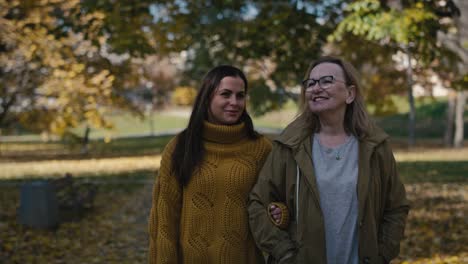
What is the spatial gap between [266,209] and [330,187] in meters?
0.34

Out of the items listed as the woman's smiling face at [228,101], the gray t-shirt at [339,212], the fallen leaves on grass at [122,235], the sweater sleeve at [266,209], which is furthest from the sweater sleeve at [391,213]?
the fallen leaves on grass at [122,235]

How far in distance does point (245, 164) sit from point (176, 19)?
271 inches

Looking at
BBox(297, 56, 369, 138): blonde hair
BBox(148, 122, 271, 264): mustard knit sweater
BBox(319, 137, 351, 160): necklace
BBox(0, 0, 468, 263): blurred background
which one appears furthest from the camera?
BBox(0, 0, 468, 263): blurred background

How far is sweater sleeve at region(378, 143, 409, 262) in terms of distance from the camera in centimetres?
271

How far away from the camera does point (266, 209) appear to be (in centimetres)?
279

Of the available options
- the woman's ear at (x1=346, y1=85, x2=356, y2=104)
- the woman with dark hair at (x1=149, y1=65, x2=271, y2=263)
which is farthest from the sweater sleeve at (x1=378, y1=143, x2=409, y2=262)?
the woman with dark hair at (x1=149, y1=65, x2=271, y2=263)

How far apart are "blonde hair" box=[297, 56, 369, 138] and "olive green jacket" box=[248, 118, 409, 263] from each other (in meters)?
0.06

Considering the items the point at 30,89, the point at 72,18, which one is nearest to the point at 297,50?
the point at 72,18

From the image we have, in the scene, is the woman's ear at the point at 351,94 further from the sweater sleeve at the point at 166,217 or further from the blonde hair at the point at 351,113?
the sweater sleeve at the point at 166,217

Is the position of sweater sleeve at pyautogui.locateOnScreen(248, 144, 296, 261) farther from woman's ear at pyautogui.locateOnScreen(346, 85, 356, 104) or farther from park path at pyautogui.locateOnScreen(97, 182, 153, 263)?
park path at pyautogui.locateOnScreen(97, 182, 153, 263)

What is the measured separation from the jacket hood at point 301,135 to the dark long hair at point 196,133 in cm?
37

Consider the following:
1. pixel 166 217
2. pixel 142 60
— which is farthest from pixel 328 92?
pixel 142 60

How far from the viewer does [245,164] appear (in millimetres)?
3078

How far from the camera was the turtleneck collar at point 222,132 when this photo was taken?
307 cm
